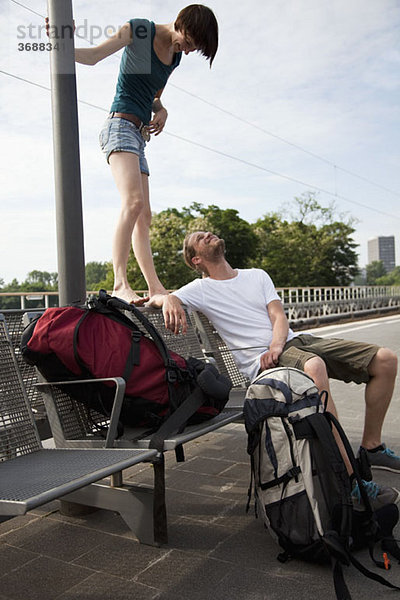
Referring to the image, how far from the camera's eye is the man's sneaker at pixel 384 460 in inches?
131

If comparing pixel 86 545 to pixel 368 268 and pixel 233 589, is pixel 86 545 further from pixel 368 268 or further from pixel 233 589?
pixel 368 268

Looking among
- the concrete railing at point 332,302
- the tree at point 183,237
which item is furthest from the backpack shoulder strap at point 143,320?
the tree at point 183,237

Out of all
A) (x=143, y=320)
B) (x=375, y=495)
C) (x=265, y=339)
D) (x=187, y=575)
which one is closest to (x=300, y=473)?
(x=375, y=495)

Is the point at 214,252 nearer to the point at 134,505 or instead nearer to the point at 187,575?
the point at 134,505

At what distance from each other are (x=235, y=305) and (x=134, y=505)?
58.9 inches

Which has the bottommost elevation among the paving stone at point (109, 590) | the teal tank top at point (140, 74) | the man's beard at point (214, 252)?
the paving stone at point (109, 590)

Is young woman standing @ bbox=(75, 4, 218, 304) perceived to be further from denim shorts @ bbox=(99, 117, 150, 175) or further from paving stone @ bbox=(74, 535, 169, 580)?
paving stone @ bbox=(74, 535, 169, 580)

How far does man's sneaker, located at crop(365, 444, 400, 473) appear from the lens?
3318 mm

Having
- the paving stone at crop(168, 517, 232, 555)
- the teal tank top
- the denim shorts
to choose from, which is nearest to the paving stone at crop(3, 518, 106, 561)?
the paving stone at crop(168, 517, 232, 555)

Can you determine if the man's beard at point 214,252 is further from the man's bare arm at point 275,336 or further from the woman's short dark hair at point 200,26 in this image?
the woman's short dark hair at point 200,26

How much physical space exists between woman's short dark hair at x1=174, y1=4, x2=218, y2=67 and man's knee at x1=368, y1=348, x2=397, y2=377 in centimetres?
206

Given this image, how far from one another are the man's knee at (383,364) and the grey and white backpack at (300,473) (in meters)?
0.92

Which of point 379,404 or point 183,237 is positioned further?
point 183,237

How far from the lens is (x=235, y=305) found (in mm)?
3633
